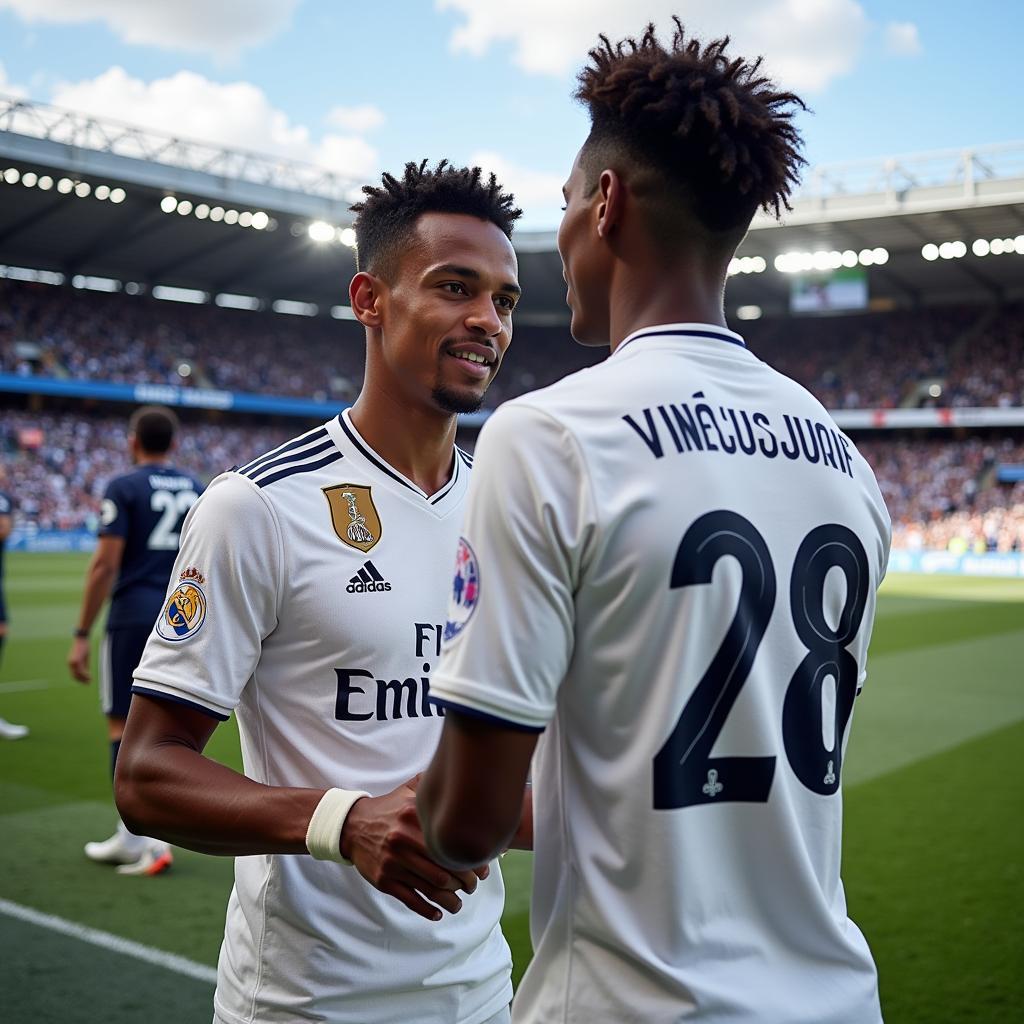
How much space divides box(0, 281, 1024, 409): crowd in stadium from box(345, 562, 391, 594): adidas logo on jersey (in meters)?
38.1

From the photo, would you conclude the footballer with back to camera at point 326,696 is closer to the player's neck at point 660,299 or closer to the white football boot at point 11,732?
the player's neck at point 660,299

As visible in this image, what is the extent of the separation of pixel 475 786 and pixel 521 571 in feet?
0.89

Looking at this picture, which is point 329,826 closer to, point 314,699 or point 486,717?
point 314,699

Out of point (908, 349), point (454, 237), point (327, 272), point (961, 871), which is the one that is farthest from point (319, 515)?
point (908, 349)

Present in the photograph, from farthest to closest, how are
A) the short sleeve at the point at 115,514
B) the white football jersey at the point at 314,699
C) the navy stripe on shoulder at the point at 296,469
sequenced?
the short sleeve at the point at 115,514
the navy stripe on shoulder at the point at 296,469
the white football jersey at the point at 314,699

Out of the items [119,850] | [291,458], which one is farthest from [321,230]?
[291,458]

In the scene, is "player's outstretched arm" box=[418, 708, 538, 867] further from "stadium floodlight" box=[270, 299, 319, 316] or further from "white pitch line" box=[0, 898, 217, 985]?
"stadium floodlight" box=[270, 299, 319, 316]

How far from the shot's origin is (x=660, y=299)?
153 cm

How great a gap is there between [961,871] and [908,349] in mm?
39886

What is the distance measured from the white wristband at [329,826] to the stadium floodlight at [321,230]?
34.4 metres

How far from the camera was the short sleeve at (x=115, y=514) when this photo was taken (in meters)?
5.57

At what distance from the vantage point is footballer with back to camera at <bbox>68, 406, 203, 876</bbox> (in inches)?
215

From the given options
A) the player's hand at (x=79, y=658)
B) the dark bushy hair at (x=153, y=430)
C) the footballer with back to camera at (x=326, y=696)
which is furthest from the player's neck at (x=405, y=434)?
the player's hand at (x=79, y=658)

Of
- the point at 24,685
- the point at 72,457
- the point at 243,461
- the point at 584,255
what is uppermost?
the point at 243,461
